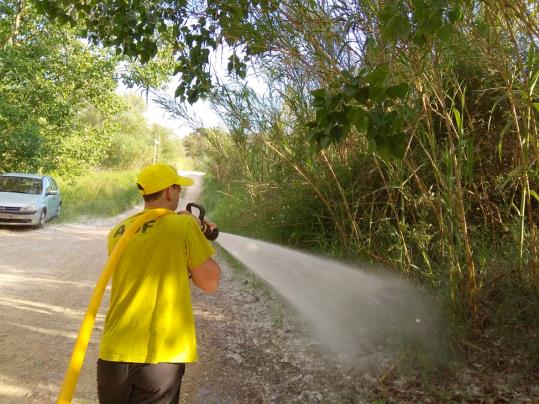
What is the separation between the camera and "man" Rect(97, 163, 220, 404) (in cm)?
219

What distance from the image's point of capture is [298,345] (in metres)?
4.72

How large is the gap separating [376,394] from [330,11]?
2.98 m

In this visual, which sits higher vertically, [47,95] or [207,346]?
[47,95]

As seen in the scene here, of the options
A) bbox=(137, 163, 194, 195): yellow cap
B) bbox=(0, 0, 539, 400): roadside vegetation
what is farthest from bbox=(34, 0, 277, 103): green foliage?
bbox=(137, 163, 194, 195): yellow cap

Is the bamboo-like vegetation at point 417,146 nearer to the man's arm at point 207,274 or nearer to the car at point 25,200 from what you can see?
the man's arm at point 207,274

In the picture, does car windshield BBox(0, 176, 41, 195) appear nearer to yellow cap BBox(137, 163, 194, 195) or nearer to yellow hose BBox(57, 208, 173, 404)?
yellow cap BBox(137, 163, 194, 195)

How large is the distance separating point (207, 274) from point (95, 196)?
A: 70.5ft

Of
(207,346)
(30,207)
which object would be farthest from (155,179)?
(30,207)

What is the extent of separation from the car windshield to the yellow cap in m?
12.8

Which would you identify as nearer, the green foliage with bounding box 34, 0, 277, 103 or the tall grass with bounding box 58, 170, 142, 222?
the green foliage with bounding box 34, 0, 277, 103

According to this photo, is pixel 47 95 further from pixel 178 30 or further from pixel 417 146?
pixel 417 146

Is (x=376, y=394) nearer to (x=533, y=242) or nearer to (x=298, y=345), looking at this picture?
(x=298, y=345)

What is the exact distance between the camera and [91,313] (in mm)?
2129

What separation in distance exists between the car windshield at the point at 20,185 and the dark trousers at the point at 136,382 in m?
12.9
